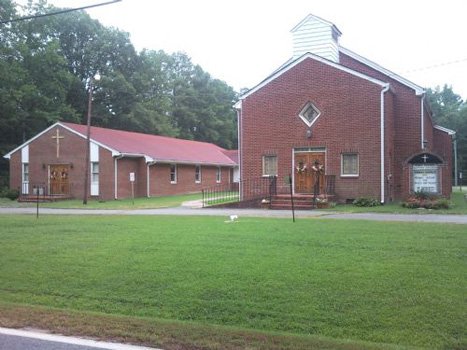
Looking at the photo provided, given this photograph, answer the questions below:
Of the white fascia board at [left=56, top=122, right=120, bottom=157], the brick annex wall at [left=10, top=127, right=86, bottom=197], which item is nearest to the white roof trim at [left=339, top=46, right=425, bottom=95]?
the white fascia board at [left=56, top=122, right=120, bottom=157]

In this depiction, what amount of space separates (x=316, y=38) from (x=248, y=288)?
2179 cm

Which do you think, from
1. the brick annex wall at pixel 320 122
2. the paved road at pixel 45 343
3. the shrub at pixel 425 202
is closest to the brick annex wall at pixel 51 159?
the brick annex wall at pixel 320 122

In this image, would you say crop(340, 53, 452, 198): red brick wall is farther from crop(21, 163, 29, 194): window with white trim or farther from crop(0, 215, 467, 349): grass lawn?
crop(21, 163, 29, 194): window with white trim

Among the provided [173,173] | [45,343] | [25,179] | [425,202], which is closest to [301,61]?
[425,202]

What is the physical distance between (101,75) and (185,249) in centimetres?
5036

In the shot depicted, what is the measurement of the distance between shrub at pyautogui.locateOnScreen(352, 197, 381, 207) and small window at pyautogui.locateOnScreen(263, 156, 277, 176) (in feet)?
14.8

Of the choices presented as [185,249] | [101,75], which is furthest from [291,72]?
[101,75]

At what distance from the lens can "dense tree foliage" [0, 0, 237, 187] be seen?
4459 cm

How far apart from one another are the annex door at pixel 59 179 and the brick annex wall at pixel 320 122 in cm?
Answer: 1425

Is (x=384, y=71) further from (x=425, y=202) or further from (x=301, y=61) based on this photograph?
(x=425, y=202)

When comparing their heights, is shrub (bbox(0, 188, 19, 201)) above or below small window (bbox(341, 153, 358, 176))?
below

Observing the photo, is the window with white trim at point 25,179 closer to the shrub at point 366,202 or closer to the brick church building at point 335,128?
the brick church building at point 335,128

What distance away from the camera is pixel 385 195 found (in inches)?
931

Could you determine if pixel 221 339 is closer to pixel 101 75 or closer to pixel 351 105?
pixel 351 105
